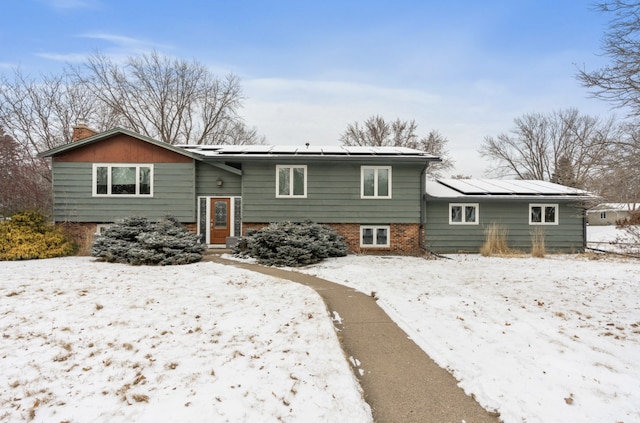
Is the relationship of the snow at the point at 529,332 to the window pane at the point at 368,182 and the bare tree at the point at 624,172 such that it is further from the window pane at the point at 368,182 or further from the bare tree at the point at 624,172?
the window pane at the point at 368,182

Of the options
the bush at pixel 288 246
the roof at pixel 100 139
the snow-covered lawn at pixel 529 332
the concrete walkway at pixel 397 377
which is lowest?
the concrete walkway at pixel 397 377

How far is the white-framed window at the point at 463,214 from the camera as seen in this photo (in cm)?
1468

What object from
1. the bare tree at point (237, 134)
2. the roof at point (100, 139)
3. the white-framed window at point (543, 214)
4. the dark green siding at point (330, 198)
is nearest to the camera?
the roof at point (100, 139)

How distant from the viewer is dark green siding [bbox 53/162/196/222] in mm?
13070

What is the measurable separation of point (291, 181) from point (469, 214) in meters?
8.46

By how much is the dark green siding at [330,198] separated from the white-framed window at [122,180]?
4151 millimetres

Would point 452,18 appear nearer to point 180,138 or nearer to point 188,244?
point 188,244

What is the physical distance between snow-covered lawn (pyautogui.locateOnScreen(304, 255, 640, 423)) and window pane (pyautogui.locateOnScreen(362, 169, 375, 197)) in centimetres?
509

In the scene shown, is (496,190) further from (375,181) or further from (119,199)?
(119,199)

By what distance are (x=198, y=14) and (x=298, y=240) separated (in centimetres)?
1058

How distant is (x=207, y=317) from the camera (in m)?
5.13

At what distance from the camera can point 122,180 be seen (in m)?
13.4

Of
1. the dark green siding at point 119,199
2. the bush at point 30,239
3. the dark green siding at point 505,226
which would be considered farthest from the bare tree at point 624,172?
the bush at point 30,239

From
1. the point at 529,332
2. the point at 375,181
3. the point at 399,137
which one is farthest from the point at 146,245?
the point at 399,137
